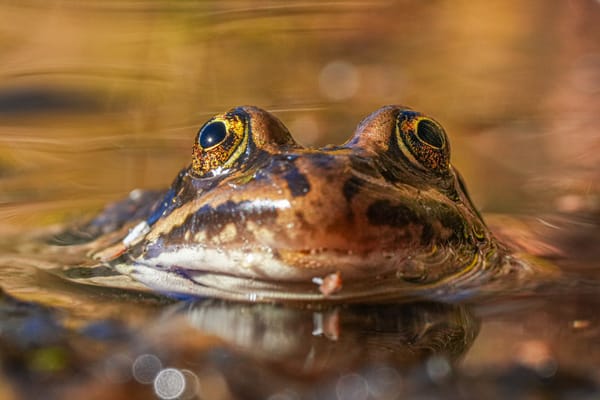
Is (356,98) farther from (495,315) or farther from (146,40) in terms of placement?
(495,315)

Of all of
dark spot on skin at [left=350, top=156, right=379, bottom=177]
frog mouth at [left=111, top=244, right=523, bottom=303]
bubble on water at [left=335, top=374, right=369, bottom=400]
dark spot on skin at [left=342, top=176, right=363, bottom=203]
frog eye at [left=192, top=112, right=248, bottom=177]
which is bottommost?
bubble on water at [left=335, top=374, right=369, bottom=400]

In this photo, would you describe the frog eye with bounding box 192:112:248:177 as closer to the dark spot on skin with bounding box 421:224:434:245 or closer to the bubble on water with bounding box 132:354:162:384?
the dark spot on skin with bounding box 421:224:434:245

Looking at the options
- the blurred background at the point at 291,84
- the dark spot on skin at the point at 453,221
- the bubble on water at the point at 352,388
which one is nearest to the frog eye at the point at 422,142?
the dark spot on skin at the point at 453,221

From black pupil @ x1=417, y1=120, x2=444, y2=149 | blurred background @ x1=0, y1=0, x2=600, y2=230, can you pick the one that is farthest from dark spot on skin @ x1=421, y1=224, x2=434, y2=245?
blurred background @ x1=0, y1=0, x2=600, y2=230

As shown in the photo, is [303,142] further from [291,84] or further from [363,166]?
[363,166]

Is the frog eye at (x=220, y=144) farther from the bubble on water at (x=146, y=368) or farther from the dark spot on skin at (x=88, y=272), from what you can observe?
the bubble on water at (x=146, y=368)

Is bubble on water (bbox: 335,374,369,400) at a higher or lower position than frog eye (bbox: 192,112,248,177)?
lower

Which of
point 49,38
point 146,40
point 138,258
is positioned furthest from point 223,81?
point 138,258

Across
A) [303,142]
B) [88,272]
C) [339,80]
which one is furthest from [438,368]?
[339,80]
